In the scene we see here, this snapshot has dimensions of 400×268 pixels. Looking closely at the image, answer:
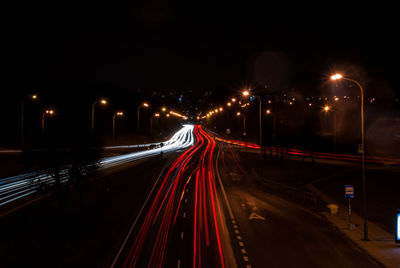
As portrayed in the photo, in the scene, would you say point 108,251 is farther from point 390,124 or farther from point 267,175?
point 390,124

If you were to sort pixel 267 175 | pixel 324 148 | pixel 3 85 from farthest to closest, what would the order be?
pixel 3 85
pixel 324 148
pixel 267 175

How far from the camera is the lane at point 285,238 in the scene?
13.0 m

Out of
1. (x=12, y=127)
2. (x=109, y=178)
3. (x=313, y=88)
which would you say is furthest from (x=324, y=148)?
(x=313, y=88)

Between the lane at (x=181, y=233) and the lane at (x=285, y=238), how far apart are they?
1.14 m

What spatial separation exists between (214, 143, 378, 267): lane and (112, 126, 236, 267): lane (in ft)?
3.74

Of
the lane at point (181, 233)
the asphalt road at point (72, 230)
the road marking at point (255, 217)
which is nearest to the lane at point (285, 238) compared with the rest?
the road marking at point (255, 217)

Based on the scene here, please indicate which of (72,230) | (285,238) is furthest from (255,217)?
(72,230)

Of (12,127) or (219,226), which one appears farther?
(12,127)

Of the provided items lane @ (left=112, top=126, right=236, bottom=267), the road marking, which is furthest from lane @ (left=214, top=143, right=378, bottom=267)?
lane @ (left=112, top=126, right=236, bottom=267)

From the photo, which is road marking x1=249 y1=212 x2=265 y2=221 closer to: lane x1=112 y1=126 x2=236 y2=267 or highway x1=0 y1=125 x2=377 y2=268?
highway x1=0 y1=125 x2=377 y2=268

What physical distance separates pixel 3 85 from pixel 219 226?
81069mm

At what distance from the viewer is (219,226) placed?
17844 millimetres

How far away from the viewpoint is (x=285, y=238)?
51.6 ft

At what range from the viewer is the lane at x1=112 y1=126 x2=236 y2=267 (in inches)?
525
